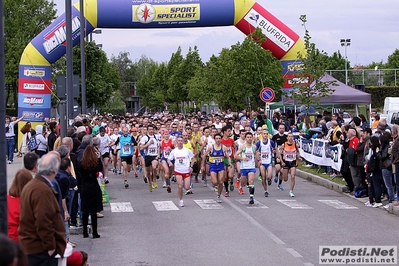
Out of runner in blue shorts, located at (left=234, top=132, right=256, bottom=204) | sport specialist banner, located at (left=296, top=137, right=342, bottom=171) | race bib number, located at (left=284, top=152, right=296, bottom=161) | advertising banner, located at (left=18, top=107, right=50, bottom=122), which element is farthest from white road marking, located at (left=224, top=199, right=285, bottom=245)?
advertising banner, located at (left=18, top=107, right=50, bottom=122)

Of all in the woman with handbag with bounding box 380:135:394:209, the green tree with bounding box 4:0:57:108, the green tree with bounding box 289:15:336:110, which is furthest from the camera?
the green tree with bounding box 4:0:57:108

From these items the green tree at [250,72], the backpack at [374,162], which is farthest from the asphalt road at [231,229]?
the green tree at [250,72]

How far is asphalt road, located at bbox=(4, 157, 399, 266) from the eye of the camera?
35.2 feet

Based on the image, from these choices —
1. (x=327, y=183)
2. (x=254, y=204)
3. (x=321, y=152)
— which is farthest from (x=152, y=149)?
(x=321, y=152)

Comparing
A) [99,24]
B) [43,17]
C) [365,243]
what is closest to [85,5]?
[99,24]

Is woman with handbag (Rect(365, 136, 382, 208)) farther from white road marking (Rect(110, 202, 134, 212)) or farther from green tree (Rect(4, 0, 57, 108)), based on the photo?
green tree (Rect(4, 0, 57, 108))

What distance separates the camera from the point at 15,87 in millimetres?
65062

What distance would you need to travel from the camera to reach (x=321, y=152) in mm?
23812

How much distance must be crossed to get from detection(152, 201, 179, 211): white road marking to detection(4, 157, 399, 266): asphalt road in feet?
0.07

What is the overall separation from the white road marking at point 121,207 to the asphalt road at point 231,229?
2 centimetres

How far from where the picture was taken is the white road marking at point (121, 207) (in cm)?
1621

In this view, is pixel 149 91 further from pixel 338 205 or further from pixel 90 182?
pixel 90 182

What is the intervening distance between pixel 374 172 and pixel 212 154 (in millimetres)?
3736
